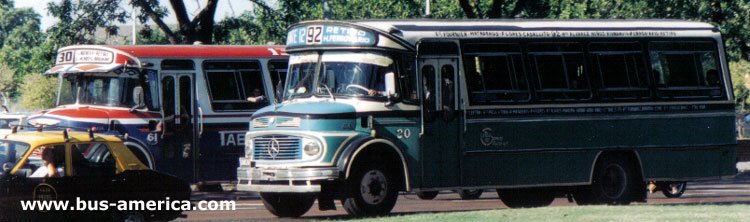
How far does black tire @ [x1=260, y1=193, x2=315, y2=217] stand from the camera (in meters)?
21.3

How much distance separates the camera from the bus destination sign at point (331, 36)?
20.3 m

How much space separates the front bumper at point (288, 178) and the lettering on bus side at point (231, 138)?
757cm

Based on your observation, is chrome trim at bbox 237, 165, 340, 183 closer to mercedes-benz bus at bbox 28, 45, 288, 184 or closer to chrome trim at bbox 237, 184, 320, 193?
chrome trim at bbox 237, 184, 320, 193

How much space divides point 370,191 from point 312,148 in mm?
1047

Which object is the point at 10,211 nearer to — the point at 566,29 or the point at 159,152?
the point at 566,29

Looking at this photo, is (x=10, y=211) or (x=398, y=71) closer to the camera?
(x=10, y=211)

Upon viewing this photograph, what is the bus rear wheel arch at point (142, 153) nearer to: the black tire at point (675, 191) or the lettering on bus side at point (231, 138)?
the lettering on bus side at point (231, 138)

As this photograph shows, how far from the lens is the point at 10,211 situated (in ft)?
53.9

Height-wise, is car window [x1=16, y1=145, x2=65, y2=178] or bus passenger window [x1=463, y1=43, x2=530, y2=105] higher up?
bus passenger window [x1=463, y1=43, x2=530, y2=105]

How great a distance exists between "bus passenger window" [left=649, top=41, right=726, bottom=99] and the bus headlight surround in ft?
21.1

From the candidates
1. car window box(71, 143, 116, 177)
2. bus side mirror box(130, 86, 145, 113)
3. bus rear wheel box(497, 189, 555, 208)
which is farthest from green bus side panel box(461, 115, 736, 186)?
bus side mirror box(130, 86, 145, 113)

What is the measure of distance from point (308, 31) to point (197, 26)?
15109 mm

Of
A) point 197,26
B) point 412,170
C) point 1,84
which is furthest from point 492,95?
point 1,84

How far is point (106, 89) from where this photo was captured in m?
27.1
